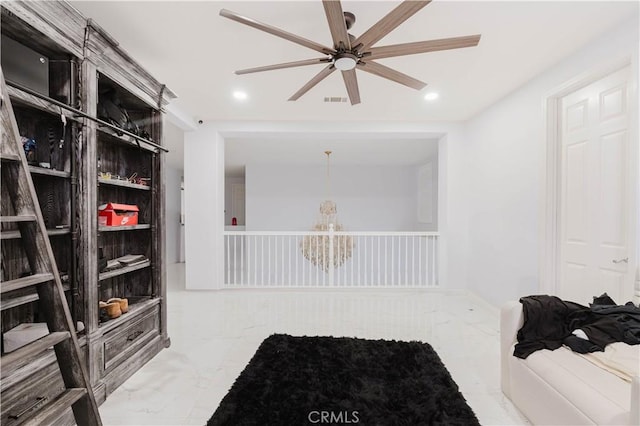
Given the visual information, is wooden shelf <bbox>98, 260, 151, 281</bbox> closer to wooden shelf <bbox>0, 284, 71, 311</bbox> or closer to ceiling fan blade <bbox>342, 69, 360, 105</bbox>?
wooden shelf <bbox>0, 284, 71, 311</bbox>

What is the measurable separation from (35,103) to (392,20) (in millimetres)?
1931

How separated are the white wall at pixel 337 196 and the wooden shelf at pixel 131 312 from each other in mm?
5101

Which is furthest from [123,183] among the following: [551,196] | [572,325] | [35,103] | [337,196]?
[337,196]

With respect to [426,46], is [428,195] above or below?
below

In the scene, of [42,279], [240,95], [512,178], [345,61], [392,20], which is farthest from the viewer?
[240,95]

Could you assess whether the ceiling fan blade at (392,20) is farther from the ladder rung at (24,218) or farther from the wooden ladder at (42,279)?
the ladder rung at (24,218)

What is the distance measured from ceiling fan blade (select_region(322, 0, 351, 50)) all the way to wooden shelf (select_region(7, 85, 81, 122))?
156 cm

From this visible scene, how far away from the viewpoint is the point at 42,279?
4.07 feet

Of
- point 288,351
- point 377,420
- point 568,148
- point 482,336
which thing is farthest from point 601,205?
point 288,351

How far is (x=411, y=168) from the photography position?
7633mm

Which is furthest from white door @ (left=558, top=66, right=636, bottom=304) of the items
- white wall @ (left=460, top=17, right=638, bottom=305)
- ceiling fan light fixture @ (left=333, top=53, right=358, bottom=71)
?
ceiling fan light fixture @ (left=333, top=53, right=358, bottom=71)

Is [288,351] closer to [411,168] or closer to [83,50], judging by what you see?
[83,50]

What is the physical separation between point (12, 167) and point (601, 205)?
3800 millimetres

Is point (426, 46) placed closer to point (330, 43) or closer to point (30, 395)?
point (330, 43)
